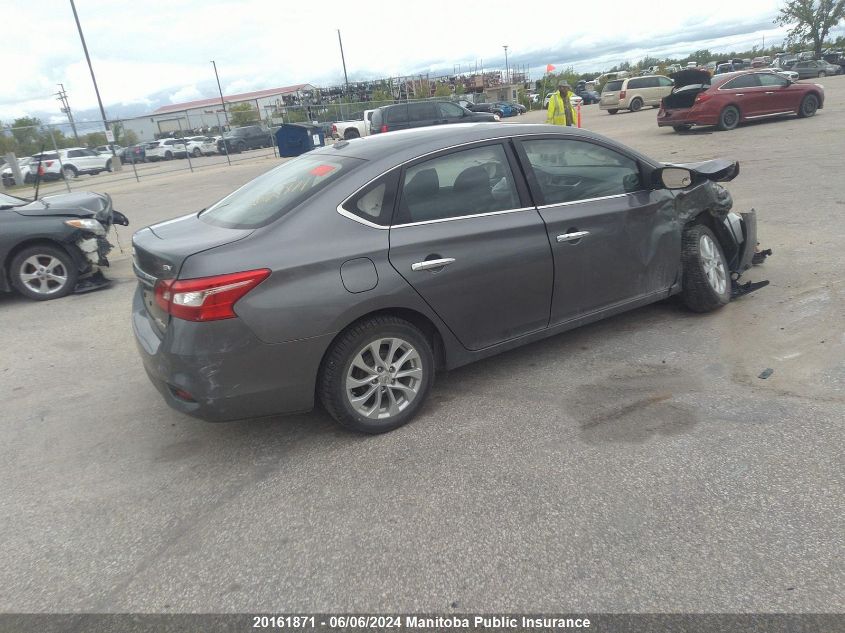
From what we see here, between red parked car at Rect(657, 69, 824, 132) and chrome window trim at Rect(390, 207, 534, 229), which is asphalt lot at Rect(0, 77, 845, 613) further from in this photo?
red parked car at Rect(657, 69, 824, 132)

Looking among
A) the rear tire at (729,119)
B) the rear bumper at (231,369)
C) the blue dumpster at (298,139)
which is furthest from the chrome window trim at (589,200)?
the blue dumpster at (298,139)

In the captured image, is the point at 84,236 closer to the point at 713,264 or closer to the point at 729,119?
the point at 713,264

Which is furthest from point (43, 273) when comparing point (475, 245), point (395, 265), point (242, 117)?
point (242, 117)

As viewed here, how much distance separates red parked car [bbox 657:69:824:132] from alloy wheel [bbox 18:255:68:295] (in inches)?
665

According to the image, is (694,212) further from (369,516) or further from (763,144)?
(763,144)

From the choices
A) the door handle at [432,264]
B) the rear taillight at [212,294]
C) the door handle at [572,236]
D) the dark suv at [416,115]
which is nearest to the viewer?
the rear taillight at [212,294]

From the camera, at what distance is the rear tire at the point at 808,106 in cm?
1916

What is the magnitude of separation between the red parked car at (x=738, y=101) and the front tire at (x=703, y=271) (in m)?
15.1

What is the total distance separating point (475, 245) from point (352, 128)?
97.5ft

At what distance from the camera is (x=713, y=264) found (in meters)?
5.06

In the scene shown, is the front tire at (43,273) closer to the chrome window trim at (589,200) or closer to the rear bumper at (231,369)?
the rear bumper at (231,369)

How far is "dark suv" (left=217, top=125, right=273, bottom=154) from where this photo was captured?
122 feet

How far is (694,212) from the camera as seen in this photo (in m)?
4.91

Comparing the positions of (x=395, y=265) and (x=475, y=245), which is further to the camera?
(x=475, y=245)
